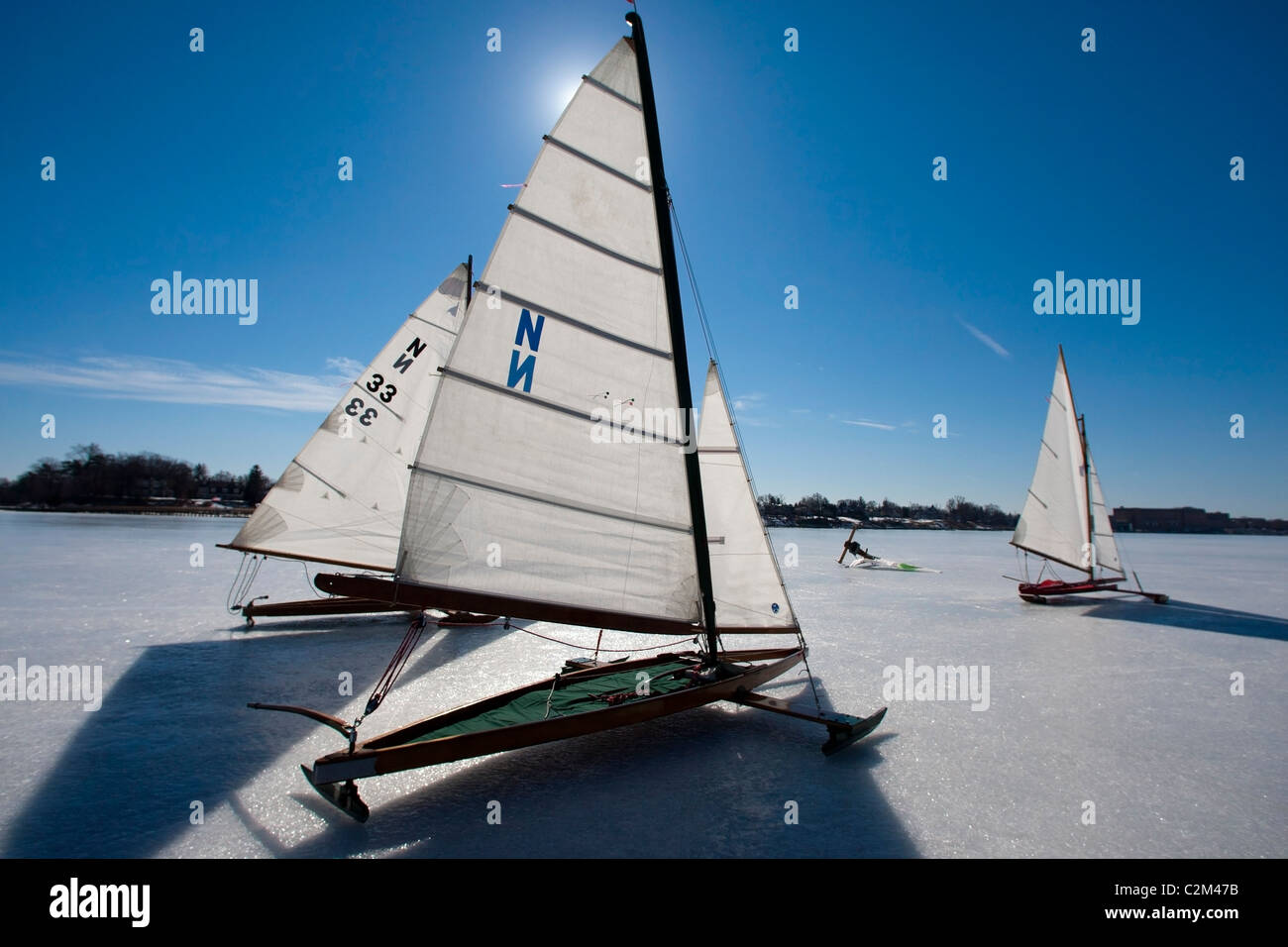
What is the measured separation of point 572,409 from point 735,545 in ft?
11.8

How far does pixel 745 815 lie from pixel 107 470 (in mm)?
113680

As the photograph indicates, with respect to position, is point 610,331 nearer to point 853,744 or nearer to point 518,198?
point 518,198

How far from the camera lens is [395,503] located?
12.4m

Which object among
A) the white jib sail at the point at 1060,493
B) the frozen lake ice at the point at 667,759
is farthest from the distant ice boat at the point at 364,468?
the white jib sail at the point at 1060,493

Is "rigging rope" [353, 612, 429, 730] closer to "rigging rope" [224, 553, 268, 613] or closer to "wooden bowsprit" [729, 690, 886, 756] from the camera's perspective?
"wooden bowsprit" [729, 690, 886, 756]

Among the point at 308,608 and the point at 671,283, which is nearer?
the point at 671,283

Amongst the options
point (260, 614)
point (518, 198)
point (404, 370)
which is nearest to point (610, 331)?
point (518, 198)

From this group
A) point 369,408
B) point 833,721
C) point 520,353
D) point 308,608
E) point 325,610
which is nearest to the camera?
point 520,353

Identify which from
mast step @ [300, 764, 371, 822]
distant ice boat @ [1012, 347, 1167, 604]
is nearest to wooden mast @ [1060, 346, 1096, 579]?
distant ice boat @ [1012, 347, 1167, 604]

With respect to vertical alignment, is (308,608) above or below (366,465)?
below

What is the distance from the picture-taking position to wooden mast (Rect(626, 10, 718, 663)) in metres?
6.30

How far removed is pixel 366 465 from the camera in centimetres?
1217

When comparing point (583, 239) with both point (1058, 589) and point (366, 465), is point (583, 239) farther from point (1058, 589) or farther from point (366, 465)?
point (1058, 589)

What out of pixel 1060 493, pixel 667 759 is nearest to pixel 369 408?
pixel 667 759
